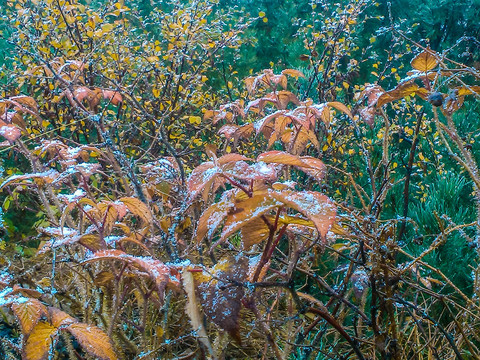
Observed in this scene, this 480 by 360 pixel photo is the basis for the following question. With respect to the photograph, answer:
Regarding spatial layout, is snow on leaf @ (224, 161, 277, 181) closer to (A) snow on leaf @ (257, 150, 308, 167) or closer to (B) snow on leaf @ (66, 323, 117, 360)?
(A) snow on leaf @ (257, 150, 308, 167)

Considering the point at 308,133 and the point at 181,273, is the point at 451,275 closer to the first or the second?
the point at 308,133

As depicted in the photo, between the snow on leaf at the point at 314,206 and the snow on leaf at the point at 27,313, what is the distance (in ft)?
1.88

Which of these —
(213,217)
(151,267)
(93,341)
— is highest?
(213,217)

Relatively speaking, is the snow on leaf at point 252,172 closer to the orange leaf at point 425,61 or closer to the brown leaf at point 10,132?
the orange leaf at point 425,61

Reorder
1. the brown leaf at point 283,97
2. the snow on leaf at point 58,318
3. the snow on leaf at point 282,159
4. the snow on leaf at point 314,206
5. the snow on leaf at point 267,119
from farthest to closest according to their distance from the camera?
the brown leaf at point 283,97 < the snow on leaf at point 267,119 < the snow on leaf at point 58,318 < the snow on leaf at point 282,159 < the snow on leaf at point 314,206

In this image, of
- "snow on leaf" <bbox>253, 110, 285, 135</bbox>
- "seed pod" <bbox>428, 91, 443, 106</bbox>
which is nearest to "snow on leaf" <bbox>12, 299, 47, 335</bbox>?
"snow on leaf" <bbox>253, 110, 285, 135</bbox>

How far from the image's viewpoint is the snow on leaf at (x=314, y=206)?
637mm

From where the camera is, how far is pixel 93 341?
85 cm

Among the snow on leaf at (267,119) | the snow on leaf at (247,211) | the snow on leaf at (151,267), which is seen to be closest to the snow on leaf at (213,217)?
the snow on leaf at (247,211)

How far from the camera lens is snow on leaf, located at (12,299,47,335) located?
33.5 inches

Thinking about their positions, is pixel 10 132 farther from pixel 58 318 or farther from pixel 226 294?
pixel 226 294

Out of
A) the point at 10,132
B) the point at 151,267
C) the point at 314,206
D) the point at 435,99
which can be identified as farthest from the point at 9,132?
the point at 435,99

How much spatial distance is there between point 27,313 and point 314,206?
0.65m

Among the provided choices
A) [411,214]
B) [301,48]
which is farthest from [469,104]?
[411,214]
